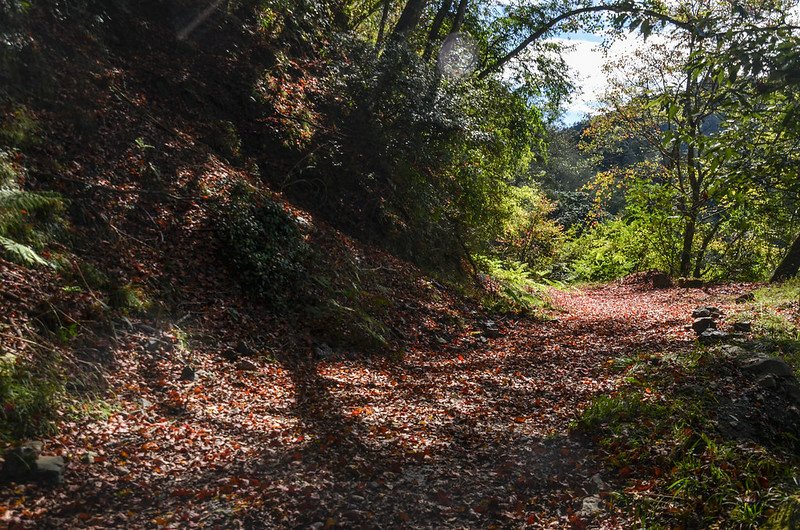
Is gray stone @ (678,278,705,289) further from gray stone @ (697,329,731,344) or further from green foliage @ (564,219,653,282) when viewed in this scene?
gray stone @ (697,329,731,344)

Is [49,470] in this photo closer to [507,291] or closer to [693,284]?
[507,291]

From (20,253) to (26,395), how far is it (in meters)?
1.70

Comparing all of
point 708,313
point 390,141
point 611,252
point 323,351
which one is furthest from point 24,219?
point 611,252

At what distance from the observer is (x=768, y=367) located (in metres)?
6.38

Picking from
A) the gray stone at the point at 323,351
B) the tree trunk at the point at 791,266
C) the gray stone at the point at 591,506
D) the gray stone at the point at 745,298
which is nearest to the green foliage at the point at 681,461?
the gray stone at the point at 591,506

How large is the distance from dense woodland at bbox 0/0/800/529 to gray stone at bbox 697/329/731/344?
0.05 metres

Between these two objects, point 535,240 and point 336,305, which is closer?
point 336,305

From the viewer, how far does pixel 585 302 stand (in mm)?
18062

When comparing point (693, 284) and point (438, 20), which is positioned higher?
point (438, 20)

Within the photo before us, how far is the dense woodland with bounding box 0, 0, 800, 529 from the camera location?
4508mm

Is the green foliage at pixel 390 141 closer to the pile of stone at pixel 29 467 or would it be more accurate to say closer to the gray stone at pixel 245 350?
the gray stone at pixel 245 350

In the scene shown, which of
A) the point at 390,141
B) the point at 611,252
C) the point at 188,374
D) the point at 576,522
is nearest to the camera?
the point at 576,522

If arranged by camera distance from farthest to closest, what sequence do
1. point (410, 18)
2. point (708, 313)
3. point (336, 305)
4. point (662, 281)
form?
point (662, 281) → point (410, 18) → point (708, 313) → point (336, 305)

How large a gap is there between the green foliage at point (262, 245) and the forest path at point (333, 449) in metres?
1.44
